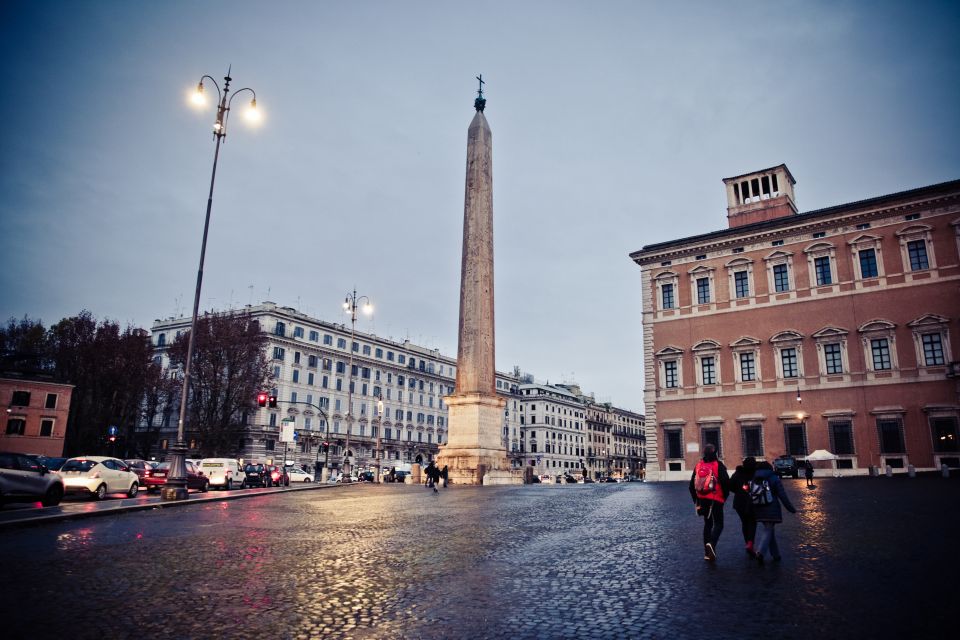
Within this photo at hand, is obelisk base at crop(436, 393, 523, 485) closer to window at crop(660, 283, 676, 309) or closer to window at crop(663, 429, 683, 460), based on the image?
window at crop(663, 429, 683, 460)

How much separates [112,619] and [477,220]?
27311mm

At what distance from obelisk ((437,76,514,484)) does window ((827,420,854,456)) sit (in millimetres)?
17822

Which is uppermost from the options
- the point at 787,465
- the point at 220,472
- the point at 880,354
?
the point at 880,354

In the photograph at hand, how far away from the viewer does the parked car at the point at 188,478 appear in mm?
24734

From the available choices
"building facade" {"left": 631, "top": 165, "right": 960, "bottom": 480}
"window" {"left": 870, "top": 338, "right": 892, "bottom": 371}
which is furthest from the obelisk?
"window" {"left": 870, "top": 338, "right": 892, "bottom": 371}

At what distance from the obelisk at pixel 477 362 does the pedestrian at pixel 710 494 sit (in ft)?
71.2

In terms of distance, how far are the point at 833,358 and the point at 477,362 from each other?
20660mm

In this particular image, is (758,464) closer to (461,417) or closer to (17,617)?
(17,617)

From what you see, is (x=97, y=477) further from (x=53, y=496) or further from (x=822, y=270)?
(x=822, y=270)

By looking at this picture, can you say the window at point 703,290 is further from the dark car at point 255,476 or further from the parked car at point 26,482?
the parked car at point 26,482

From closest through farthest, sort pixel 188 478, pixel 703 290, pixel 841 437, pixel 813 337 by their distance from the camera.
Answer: pixel 188 478 < pixel 841 437 < pixel 813 337 < pixel 703 290

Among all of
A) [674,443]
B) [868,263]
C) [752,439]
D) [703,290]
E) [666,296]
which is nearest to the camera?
[868,263]

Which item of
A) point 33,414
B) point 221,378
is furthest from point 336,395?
point 33,414

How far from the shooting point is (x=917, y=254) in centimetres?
3438
